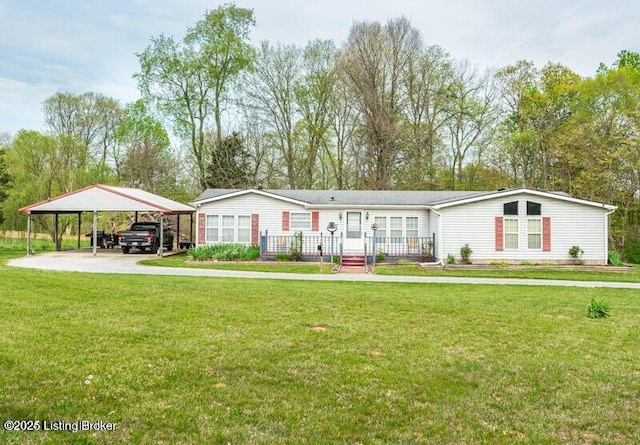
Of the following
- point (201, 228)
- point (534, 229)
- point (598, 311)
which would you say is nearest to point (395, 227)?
point (534, 229)

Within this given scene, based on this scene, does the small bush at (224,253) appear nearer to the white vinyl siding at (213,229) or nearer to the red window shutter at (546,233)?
the white vinyl siding at (213,229)

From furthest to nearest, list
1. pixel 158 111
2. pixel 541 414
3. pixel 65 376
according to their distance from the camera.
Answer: pixel 158 111 → pixel 65 376 → pixel 541 414

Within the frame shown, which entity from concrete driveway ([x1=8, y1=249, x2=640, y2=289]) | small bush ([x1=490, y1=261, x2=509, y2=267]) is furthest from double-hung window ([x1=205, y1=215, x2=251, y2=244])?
small bush ([x1=490, y1=261, x2=509, y2=267])

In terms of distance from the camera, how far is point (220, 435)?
3266mm

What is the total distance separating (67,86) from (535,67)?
35.2 meters

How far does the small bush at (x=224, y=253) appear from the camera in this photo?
739 inches

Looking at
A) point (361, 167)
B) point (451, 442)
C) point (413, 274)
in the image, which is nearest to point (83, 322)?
point (451, 442)

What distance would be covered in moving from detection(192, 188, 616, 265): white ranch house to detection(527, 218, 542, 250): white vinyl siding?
0.04 metres

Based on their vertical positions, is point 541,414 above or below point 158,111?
below

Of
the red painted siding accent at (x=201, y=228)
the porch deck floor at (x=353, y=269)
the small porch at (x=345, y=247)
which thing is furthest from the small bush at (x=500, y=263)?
the red painted siding accent at (x=201, y=228)

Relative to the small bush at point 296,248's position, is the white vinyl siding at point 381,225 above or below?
above

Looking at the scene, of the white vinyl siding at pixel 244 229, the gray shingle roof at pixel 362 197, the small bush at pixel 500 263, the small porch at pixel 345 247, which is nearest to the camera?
the small bush at pixel 500 263

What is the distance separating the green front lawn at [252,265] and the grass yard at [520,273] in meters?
2.44

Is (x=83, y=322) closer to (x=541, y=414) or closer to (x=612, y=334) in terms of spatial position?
(x=541, y=414)
